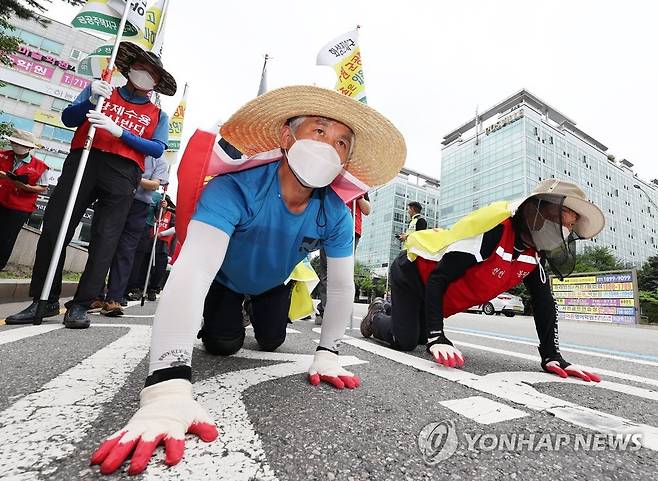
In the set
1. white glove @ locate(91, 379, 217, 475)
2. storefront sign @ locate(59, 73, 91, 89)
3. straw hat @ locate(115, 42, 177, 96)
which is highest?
storefront sign @ locate(59, 73, 91, 89)

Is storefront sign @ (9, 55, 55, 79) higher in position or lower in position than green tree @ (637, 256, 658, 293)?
higher

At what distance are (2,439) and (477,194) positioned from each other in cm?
6009

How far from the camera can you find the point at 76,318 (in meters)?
2.40

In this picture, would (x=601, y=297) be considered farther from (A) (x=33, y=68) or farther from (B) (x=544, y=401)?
(A) (x=33, y=68)

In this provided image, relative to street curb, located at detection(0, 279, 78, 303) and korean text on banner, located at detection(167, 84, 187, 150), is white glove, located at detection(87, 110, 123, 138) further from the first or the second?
korean text on banner, located at detection(167, 84, 187, 150)

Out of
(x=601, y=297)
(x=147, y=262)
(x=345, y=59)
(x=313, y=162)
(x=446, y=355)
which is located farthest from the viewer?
(x=601, y=297)

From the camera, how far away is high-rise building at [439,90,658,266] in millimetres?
50031

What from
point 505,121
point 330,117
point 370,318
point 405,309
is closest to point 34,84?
point 370,318

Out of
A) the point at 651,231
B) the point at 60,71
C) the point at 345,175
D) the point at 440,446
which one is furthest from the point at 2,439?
the point at 651,231

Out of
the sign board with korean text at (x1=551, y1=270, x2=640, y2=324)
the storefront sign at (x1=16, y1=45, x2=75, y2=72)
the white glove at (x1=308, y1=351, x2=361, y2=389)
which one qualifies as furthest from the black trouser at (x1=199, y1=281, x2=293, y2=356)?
the storefront sign at (x1=16, y1=45, x2=75, y2=72)

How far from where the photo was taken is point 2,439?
2.51ft

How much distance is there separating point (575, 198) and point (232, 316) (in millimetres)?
2103

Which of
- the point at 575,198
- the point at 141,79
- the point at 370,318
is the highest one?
the point at 141,79

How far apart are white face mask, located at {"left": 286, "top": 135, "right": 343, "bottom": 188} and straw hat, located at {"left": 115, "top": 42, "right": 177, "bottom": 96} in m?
2.14
